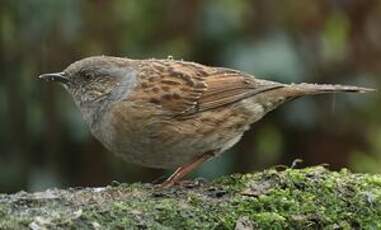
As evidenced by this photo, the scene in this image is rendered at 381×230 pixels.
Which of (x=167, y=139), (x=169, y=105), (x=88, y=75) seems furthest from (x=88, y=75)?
(x=167, y=139)

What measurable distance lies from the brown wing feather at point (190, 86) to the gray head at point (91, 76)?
135 millimetres

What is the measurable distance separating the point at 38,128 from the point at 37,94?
0.24 metres

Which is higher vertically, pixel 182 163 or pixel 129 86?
pixel 129 86

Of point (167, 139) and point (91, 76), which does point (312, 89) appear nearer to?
point (167, 139)

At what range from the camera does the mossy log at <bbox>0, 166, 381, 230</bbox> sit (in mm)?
4113

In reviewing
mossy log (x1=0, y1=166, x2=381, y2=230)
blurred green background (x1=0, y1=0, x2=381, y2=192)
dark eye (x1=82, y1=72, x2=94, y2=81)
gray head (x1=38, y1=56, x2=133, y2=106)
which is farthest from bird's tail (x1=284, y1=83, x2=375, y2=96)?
blurred green background (x1=0, y1=0, x2=381, y2=192)

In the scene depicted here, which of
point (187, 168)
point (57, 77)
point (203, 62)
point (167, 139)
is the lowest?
point (187, 168)

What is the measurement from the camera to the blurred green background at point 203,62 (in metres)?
7.14

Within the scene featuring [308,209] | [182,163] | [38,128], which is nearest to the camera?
[308,209]

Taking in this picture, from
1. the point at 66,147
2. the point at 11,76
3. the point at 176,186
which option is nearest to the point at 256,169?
the point at 66,147

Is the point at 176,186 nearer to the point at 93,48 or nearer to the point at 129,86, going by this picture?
the point at 129,86

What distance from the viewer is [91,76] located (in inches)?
217

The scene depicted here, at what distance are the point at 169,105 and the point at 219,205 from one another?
965mm

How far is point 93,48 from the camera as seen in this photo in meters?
7.24
